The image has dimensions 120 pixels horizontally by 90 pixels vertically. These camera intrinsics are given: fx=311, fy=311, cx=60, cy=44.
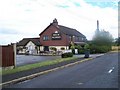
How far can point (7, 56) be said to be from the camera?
22750 mm

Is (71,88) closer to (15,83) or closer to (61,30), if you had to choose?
(15,83)

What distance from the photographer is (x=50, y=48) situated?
8119cm

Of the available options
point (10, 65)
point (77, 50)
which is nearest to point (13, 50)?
point (10, 65)

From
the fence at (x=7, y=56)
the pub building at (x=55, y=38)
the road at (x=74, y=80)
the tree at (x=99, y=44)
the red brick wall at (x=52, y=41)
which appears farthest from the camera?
the pub building at (x=55, y=38)

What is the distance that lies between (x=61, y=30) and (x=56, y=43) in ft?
12.0

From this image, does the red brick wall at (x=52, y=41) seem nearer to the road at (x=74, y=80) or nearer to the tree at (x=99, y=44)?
the tree at (x=99, y=44)

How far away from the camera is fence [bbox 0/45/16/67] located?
22.1 meters

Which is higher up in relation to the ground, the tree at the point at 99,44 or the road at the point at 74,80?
the tree at the point at 99,44

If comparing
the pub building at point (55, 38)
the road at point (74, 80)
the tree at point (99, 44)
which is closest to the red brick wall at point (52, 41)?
the pub building at point (55, 38)

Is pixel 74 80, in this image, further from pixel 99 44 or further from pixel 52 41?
pixel 52 41

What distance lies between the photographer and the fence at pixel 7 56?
72.4 ft

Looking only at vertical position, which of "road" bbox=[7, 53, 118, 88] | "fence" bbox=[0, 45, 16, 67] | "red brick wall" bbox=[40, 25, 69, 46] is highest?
"red brick wall" bbox=[40, 25, 69, 46]

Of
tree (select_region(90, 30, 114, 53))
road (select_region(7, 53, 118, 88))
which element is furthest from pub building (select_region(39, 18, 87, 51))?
road (select_region(7, 53, 118, 88))

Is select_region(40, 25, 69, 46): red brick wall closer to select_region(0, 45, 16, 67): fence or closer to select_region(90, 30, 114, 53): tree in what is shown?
select_region(90, 30, 114, 53): tree
